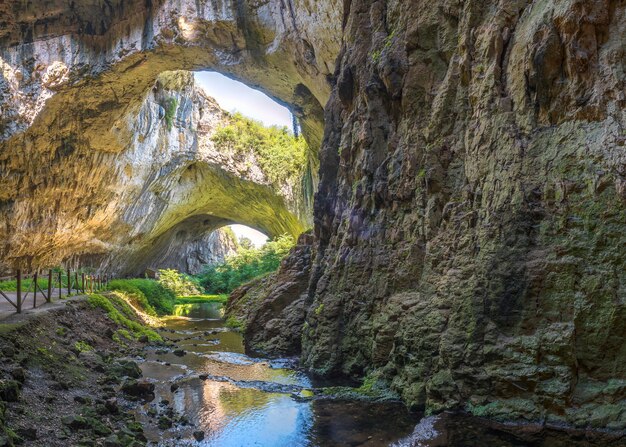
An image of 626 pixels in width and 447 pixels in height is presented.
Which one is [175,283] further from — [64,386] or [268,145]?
[64,386]

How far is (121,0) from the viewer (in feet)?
55.4

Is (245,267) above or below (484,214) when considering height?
below

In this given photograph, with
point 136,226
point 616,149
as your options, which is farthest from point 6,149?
point 616,149

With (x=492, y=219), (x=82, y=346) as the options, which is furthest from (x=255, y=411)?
(x=492, y=219)

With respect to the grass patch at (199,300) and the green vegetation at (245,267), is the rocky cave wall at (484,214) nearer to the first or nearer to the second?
the green vegetation at (245,267)

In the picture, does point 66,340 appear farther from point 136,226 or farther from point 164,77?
point 136,226

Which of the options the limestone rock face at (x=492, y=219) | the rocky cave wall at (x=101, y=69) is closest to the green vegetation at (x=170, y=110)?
the rocky cave wall at (x=101, y=69)

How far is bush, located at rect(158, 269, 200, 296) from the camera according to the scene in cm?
2723

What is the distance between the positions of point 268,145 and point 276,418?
24.1 meters

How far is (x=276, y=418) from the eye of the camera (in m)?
6.30

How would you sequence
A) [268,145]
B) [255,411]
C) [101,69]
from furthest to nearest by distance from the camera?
[268,145]
[101,69]
[255,411]

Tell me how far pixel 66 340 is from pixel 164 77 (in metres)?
18.6

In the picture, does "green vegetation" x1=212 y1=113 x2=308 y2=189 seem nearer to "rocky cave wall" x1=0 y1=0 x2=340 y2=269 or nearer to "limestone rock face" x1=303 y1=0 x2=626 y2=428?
"rocky cave wall" x1=0 y1=0 x2=340 y2=269

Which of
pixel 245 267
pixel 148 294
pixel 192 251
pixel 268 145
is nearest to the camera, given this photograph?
pixel 148 294
